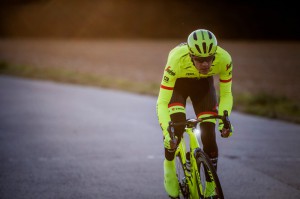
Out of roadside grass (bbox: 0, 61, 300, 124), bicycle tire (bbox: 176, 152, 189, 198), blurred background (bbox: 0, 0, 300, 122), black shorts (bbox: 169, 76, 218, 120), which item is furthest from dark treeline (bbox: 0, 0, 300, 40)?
black shorts (bbox: 169, 76, 218, 120)

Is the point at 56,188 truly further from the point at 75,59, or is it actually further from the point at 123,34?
the point at 123,34

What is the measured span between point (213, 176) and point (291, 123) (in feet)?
25.9

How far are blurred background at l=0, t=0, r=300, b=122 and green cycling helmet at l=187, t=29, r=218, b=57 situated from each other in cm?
2129

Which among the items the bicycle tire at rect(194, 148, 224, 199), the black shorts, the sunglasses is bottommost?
the bicycle tire at rect(194, 148, 224, 199)

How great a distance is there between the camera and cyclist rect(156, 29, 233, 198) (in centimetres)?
471

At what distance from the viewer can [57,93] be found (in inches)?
Answer: 678

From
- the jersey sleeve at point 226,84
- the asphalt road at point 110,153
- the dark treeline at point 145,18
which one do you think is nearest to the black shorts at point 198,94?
the jersey sleeve at point 226,84

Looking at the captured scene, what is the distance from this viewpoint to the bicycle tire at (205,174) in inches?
172

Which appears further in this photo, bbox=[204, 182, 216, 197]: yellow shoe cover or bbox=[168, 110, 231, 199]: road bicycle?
bbox=[204, 182, 216, 197]: yellow shoe cover

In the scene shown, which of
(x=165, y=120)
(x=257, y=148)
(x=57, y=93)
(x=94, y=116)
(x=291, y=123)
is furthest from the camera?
(x=57, y=93)

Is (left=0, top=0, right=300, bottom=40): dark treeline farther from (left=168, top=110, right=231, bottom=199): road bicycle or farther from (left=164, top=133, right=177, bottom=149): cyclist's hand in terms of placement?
(left=164, top=133, right=177, bottom=149): cyclist's hand

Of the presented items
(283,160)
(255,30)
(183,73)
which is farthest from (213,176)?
(255,30)

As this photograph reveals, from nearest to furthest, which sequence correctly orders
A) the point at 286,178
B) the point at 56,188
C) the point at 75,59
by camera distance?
the point at 56,188, the point at 286,178, the point at 75,59

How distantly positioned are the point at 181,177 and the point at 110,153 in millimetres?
3320
